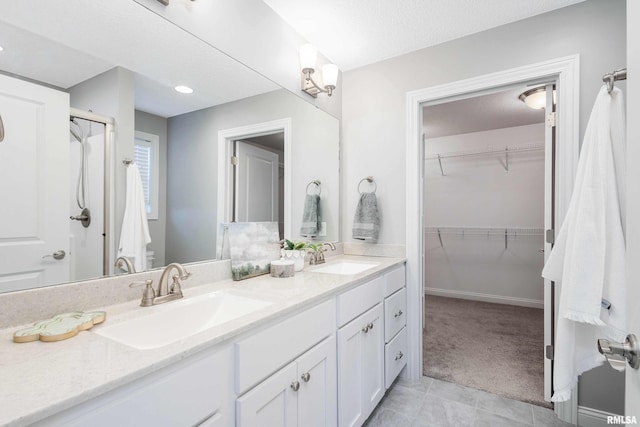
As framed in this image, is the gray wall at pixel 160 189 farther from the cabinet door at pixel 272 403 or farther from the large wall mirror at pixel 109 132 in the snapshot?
the cabinet door at pixel 272 403

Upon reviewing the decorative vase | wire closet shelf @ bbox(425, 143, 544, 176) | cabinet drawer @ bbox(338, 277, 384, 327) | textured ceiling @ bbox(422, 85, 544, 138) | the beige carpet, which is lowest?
the beige carpet

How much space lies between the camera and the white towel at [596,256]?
117 cm

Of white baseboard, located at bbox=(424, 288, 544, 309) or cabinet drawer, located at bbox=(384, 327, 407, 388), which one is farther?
white baseboard, located at bbox=(424, 288, 544, 309)

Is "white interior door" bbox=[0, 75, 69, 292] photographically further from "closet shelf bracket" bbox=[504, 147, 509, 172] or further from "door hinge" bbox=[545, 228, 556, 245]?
"closet shelf bracket" bbox=[504, 147, 509, 172]

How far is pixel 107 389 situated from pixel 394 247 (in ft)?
6.46

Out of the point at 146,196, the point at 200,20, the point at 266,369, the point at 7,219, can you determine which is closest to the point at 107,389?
the point at 266,369

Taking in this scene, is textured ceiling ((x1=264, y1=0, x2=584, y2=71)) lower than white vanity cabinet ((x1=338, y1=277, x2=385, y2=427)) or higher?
higher

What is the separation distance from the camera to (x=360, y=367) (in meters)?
1.57

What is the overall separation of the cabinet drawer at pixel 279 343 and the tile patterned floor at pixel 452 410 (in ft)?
2.88

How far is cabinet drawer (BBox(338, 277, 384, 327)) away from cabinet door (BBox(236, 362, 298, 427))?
40 centimetres

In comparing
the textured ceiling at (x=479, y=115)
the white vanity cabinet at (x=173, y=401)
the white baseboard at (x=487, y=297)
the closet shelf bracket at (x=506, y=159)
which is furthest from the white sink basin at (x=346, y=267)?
the closet shelf bracket at (x=506, y=159)

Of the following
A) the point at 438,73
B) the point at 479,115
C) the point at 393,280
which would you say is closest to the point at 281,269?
the point at 393,280

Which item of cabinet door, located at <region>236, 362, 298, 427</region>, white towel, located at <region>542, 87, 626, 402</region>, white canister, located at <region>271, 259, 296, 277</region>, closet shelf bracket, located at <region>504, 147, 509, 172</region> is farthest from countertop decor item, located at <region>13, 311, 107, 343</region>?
closet shelf bracket, located at <region>504, 147, 509, 172</region>

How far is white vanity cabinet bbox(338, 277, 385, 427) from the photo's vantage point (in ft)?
4.68
